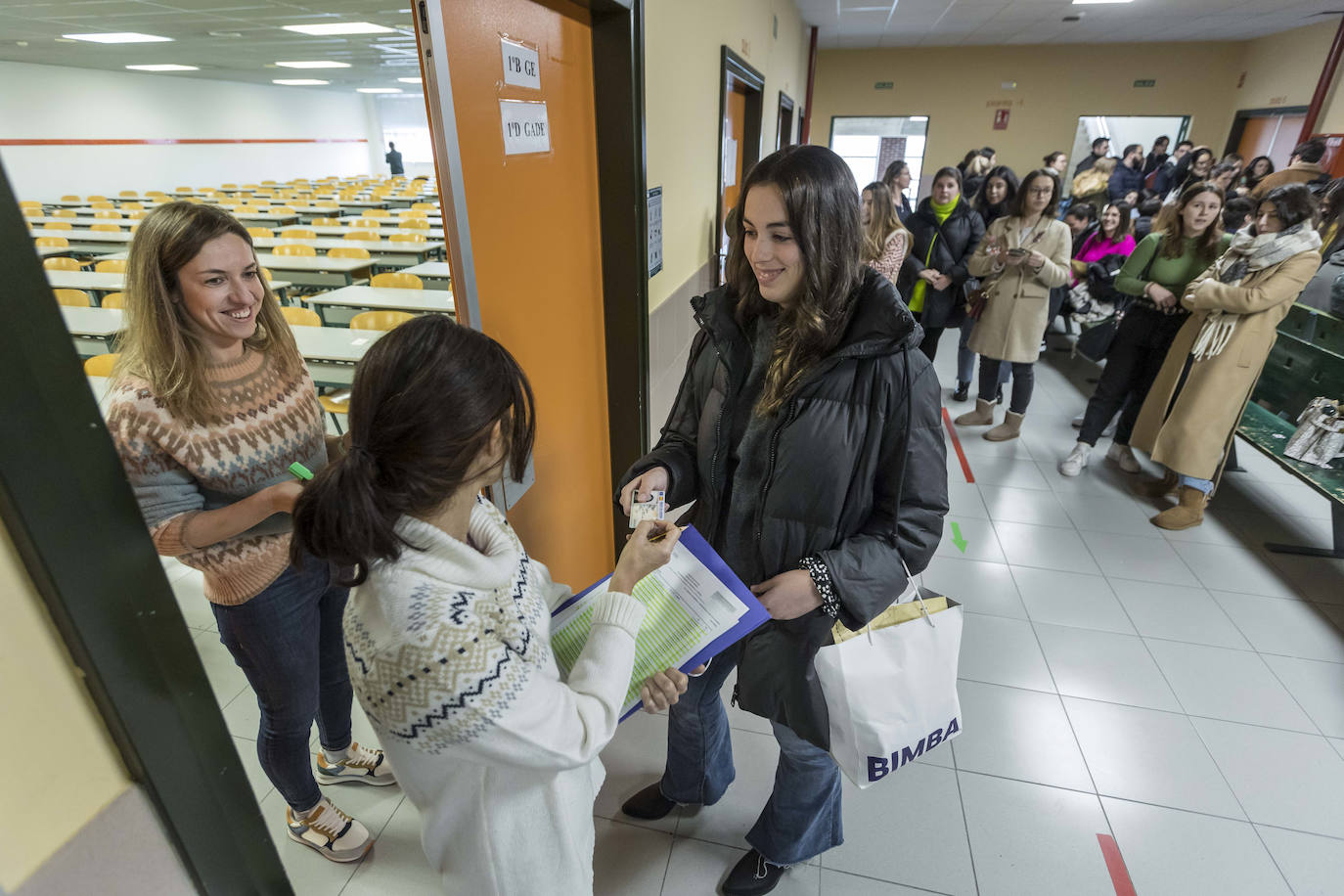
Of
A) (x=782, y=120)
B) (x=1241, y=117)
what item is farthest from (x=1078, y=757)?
(x=1241, y=117)

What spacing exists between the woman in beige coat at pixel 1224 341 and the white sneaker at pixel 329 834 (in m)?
3.81

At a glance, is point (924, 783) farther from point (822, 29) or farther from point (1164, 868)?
point (822, 29)

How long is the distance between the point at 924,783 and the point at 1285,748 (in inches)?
48.5

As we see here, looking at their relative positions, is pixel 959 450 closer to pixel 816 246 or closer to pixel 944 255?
pixel 944 255

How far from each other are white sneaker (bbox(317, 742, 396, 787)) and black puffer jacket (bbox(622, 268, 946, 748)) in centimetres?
130

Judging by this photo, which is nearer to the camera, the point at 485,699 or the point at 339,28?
the point at 485,699

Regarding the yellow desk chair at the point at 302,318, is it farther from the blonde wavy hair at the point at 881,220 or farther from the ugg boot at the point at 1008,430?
the ugg boot at the point at 1008,430

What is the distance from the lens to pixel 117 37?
28.0ft

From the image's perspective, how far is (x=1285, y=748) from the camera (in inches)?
84.7

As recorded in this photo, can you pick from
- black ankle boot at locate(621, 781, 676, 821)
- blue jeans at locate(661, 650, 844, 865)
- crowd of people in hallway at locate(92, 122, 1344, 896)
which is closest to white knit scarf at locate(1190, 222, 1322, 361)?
crowd of people in hallway at locate(92, 122, 1344, 896)

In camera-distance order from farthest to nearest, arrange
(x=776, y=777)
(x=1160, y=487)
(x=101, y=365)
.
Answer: (x=1160, y=487)
(x=101, y=365)
(x=776, y=777)

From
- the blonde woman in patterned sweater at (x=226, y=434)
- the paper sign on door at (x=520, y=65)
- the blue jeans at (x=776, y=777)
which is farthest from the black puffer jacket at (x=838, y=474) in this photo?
the blonde woman in patterned sweater at (x=226, y=434)


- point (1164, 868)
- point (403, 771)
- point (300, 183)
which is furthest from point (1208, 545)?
point (300, 183)

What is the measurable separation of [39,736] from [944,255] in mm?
4670
